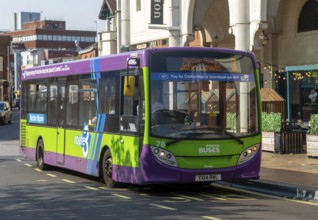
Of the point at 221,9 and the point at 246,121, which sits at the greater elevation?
the point at 221,9

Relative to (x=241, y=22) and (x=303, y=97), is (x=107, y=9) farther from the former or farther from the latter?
(x=241, y=22)

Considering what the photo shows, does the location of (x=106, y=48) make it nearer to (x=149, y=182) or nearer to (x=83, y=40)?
(x=149, y=182)

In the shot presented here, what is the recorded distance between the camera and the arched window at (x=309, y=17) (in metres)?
24.4

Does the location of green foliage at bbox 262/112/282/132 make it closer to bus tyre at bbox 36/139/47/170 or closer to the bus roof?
bus tyre at bbox 36/139/47/170

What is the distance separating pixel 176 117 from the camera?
1205 centimetres

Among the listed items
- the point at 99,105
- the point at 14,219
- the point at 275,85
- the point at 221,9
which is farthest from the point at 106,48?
the point at 14,219

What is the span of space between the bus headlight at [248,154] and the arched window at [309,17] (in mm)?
13019

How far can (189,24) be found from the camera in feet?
87.7

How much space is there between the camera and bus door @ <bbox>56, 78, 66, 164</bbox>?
16156mm

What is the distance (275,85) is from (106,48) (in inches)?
812

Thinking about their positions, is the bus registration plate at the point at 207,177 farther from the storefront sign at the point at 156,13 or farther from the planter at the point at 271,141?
the storefront sign at the point at 156,13

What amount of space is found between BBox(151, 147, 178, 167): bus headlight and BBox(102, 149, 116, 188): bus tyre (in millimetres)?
1839

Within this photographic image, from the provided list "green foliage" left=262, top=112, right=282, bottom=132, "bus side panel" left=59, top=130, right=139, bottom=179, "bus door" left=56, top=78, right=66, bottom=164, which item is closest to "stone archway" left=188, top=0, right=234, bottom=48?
"green foliage" left=262, top=112, right=282, bottom=132

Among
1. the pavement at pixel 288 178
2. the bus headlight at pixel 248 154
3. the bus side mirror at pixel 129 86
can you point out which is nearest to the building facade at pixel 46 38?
the pavement at pixel 288 178
